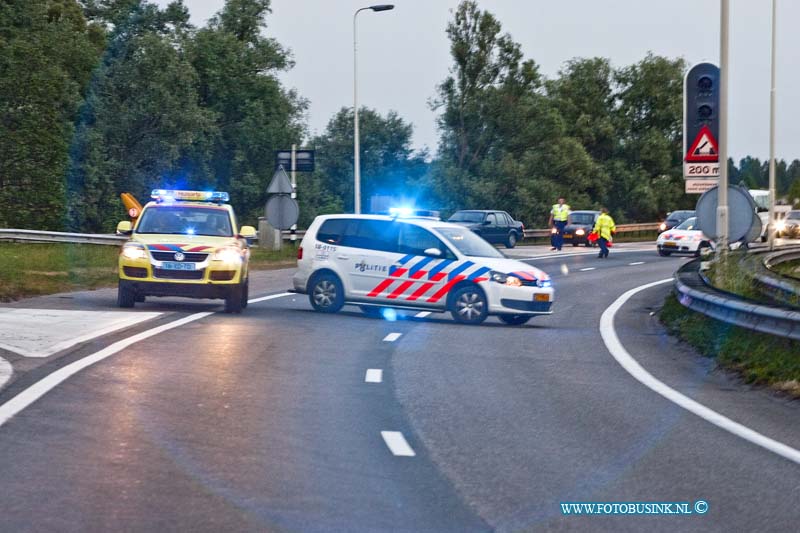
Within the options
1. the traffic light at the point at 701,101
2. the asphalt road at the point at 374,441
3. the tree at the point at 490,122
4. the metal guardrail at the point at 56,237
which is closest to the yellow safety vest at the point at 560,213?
the metal guardrail at the point at 56,237

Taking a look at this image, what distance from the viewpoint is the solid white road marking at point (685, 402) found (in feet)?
29.2

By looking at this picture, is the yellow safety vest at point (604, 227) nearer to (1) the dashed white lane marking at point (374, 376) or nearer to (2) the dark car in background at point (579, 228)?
(2) the dark car in background at point (579, 228)

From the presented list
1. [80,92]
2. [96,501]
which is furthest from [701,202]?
[80,92]

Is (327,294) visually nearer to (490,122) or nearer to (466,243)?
(466,243)

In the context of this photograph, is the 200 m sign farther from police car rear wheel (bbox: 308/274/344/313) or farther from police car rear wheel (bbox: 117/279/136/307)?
police car rear wheel (bbox: 117/279/136/307)

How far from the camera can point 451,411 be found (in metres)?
10.5

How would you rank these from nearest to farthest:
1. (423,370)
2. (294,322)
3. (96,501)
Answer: (96,501)
(423,370)
(294,322)

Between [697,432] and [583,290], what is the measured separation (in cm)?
1925

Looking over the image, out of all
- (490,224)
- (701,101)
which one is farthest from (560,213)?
(701,101)

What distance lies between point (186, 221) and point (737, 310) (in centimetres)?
977

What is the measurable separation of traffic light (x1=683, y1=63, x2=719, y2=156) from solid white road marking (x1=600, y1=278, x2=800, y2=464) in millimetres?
3699

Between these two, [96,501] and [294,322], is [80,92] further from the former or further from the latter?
[96,501]

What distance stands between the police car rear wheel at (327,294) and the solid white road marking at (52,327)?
2.78 meters

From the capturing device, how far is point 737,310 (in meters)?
14.5
